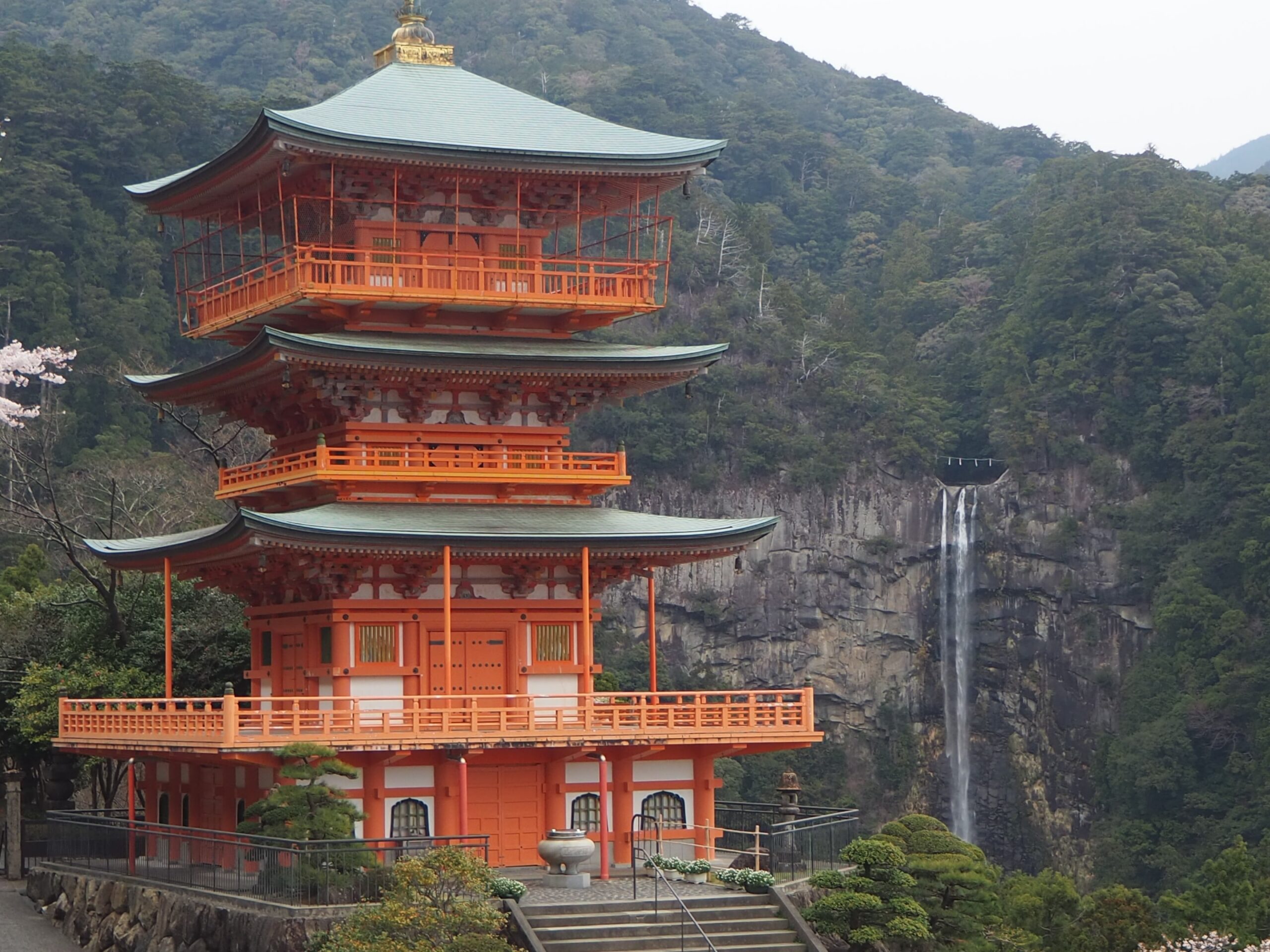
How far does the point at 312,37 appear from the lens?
423 ft

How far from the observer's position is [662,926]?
95.7 ft

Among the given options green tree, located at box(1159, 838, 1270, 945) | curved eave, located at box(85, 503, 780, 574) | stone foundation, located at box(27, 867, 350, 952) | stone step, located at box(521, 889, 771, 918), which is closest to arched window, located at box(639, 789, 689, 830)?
stone step, located at box(521, 889, 771, 918)

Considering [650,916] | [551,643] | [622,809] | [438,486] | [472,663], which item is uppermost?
[438,486]

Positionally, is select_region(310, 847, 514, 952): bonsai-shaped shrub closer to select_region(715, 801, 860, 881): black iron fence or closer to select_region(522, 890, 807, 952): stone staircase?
select_region(522, 890, 807, 952): stone staircase

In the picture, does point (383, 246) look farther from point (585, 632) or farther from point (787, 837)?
point (787, 837)

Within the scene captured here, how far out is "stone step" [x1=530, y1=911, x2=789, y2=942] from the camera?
1121 inches

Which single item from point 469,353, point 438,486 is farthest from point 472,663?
point 469,353

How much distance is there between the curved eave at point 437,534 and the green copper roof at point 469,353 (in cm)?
233

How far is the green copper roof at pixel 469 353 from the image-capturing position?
33250 mm

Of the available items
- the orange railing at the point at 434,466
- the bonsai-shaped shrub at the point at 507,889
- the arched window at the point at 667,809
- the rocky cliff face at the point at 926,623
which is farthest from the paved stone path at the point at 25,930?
the rocky cliff face at the point at 926,623

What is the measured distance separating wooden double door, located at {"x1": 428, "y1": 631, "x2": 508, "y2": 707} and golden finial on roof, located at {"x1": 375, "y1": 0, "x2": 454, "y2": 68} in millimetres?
10563

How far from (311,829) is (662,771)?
678 centimetres

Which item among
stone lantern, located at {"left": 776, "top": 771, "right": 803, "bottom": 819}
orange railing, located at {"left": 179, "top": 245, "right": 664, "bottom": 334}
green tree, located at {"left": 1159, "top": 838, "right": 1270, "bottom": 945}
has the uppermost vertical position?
orange railing, located at {"left": 179, "top": 245, "right": 664, "bottom": 334}

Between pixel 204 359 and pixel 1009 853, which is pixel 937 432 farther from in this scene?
pixel 204 359
